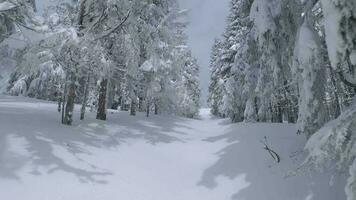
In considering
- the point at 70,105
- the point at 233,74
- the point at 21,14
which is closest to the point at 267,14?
the point at 21,14

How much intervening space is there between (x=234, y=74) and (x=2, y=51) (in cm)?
1943

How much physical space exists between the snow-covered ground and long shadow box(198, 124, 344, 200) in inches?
1.0

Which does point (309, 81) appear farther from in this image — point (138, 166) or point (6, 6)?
point (6, 6)

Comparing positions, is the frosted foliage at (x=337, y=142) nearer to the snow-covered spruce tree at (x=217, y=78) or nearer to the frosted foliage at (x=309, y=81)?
the frosted foliage at (x=309, y=81)

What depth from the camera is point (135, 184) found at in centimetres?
1218

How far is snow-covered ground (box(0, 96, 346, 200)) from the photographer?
35.8 feet

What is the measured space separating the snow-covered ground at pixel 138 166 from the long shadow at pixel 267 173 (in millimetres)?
24

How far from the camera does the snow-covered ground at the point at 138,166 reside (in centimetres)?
1091

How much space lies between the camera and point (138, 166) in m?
13.8

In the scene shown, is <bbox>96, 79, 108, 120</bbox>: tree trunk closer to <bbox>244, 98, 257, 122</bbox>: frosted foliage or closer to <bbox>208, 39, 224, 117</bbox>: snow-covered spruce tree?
<bbox>244, 98, 257, 122</bbox>: frosted foliage

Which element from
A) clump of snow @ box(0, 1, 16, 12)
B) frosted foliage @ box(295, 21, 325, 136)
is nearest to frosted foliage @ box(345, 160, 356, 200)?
frosted foliage @ box(295, 21, 325, 136)

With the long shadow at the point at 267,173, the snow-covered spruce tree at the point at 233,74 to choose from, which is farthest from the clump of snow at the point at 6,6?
the snow-covered spruce tree at the point at 233,74

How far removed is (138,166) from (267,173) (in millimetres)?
3924

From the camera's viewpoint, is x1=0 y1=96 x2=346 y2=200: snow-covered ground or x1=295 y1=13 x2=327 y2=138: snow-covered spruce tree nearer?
x1=295 y1=13 x2=327 y2=138: snow-covered spruce tree
